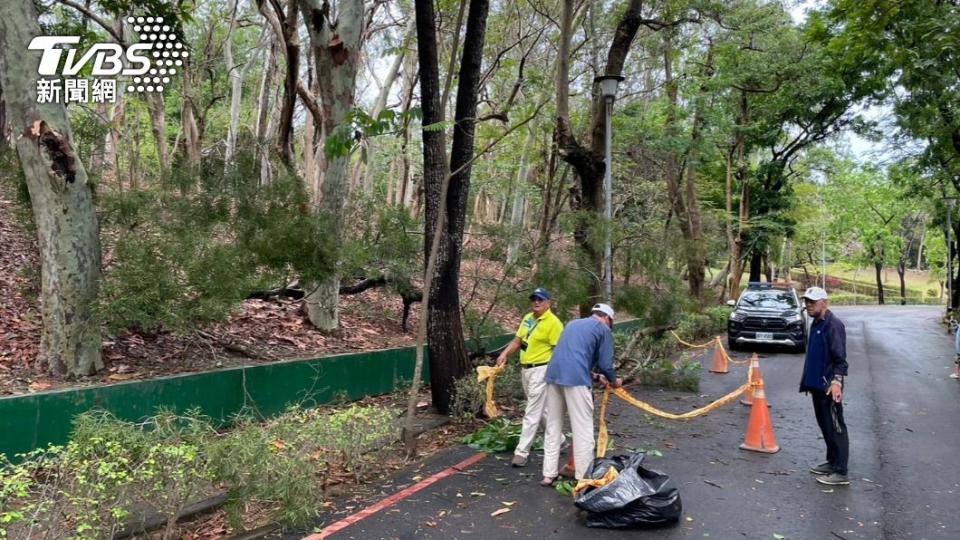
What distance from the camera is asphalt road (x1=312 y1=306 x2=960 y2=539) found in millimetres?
4918

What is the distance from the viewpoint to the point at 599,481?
5.07 m

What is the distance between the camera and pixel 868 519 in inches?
203

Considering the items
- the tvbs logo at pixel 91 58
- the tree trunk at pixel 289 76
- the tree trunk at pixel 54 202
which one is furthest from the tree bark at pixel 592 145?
the tree trunk at pixel 54 202

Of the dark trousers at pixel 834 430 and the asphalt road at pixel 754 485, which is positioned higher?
Result: the dark trousers at pixel 834 430

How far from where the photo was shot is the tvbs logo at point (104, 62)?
668 centimetres

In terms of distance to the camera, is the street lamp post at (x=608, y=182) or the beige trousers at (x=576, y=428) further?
the street lamp post at (x=608, y=182)

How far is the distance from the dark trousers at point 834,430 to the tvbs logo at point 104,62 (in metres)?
8.25

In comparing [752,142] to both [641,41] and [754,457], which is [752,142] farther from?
[754,457]

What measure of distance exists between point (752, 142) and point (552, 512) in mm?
23618

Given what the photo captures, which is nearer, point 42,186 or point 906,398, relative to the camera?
point 42,186

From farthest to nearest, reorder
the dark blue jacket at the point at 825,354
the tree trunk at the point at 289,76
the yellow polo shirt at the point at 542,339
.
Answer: the tree trunk at the point at 289,76, the yellow polo shirt at the point at 542,339, the dark blue jacket at the point at 825,354

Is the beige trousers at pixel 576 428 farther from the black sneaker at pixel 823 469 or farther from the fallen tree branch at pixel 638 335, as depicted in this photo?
the fallen tree branch at pixel 638 335

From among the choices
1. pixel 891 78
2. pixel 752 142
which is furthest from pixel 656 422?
pixel 752 142

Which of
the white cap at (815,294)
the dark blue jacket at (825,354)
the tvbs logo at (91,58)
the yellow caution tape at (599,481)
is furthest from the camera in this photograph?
the tvbs logo at (91,58)
